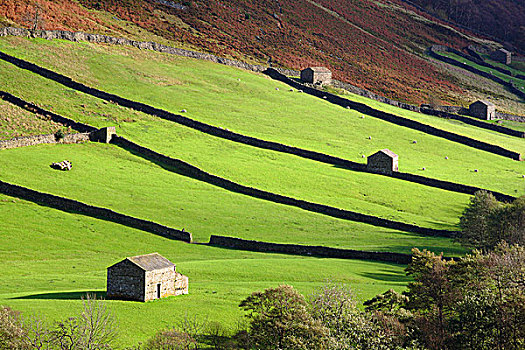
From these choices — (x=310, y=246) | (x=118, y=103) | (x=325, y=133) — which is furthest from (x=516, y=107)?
(x=310, y=246)

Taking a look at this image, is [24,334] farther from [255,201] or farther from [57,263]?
[255,201]

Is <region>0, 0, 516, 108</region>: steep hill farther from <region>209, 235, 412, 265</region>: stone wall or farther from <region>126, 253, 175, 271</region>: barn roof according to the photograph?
<region>126, 253, 175, 271</region>: barn roof

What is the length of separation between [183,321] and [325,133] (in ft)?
231

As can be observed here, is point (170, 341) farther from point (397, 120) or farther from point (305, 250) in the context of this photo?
point (397, 120)

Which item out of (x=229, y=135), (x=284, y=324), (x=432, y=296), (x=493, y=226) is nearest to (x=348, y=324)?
(x=284, y=324)

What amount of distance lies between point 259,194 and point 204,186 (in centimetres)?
641

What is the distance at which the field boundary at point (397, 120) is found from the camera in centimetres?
11262

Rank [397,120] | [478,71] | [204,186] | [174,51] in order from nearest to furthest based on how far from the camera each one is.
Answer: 1. [204,186]
2. [397,120]
3. [174,51]
4. [478,71]

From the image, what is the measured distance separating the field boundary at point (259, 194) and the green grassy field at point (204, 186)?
1.27 meters

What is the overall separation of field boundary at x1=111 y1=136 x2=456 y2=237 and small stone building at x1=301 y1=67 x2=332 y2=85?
5490 centimetres

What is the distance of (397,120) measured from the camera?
404 feet

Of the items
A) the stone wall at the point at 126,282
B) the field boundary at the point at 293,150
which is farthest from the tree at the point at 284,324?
the field boundary at the point at 293,150

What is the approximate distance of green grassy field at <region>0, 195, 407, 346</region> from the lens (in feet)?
148

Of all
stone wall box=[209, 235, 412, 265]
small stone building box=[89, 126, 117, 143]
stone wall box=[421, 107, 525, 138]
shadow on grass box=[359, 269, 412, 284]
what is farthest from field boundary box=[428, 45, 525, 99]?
shadow on grass box=[359, 269, 412, 284]
